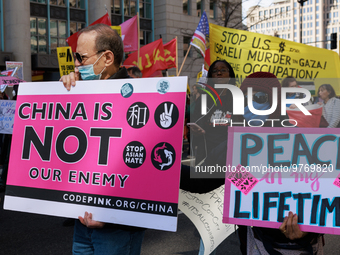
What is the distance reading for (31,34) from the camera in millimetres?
24906

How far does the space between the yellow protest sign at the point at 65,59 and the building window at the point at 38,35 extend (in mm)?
16557

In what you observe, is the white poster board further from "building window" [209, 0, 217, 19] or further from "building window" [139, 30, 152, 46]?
"building window" [209, 0, 217, 19]

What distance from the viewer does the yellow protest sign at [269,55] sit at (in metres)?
6.44

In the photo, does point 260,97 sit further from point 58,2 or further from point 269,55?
point 58,2

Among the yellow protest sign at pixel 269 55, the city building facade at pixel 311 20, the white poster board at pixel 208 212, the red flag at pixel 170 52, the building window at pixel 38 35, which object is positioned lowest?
the white poster board at pixel 208 212

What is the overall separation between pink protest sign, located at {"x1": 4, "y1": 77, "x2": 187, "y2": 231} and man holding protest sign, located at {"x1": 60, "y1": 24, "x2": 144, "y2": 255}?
3.1 inches

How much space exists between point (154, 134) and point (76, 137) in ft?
1.50

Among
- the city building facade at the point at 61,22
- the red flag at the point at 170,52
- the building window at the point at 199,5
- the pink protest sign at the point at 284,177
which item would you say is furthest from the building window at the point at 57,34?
the pink protest sign at the point at 284,177

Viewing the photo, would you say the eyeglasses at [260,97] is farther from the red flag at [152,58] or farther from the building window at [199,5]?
the building window at [199,5]

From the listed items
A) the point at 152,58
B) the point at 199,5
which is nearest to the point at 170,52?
the point at 152,58

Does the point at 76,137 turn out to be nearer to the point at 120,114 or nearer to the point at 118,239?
the point at 120,114

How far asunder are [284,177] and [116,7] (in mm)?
28842

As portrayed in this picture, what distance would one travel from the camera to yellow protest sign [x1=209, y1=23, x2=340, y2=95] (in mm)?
6441

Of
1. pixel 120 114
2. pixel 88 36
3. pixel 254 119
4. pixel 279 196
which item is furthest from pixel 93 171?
pixel 254 119
